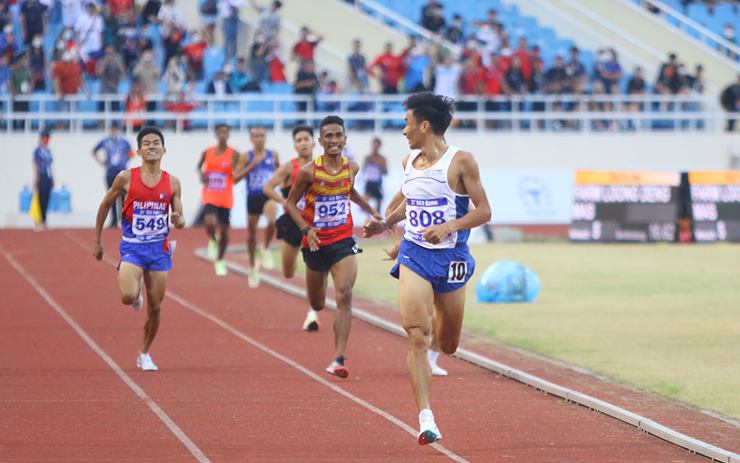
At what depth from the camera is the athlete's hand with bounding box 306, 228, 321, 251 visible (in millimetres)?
8906

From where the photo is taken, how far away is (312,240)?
29.3 ft

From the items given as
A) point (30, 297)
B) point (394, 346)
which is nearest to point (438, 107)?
point (394, 346)

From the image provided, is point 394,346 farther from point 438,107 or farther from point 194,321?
point 438,107

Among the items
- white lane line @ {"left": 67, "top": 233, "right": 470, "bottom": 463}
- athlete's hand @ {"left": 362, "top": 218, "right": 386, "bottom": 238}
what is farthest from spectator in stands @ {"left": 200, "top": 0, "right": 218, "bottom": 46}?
athlete's hand @ {"left": 362, "top": 218, "right": 386, "bottom": 238}

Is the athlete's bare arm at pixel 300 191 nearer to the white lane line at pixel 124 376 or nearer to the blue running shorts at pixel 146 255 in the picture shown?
the blue running shorts at pixel 146 255

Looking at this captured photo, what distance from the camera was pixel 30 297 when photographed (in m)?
14.3

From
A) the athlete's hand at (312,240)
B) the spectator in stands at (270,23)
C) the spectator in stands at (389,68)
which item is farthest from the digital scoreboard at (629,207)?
the athlete's hand at (312,240)

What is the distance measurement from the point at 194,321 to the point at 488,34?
20.6m

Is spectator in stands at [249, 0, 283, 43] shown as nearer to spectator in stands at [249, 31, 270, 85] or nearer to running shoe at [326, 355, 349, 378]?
spectator in stands at [249, 31, 270, 85]

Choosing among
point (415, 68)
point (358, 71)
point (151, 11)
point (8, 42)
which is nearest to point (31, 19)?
point (8, 42)

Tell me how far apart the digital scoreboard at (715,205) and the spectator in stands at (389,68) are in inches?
346

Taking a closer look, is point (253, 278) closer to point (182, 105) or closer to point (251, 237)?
point (251, 237)

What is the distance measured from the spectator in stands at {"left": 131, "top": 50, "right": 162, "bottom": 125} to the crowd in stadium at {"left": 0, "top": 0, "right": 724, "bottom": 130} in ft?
0.08

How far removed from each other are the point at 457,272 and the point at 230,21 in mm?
23371
